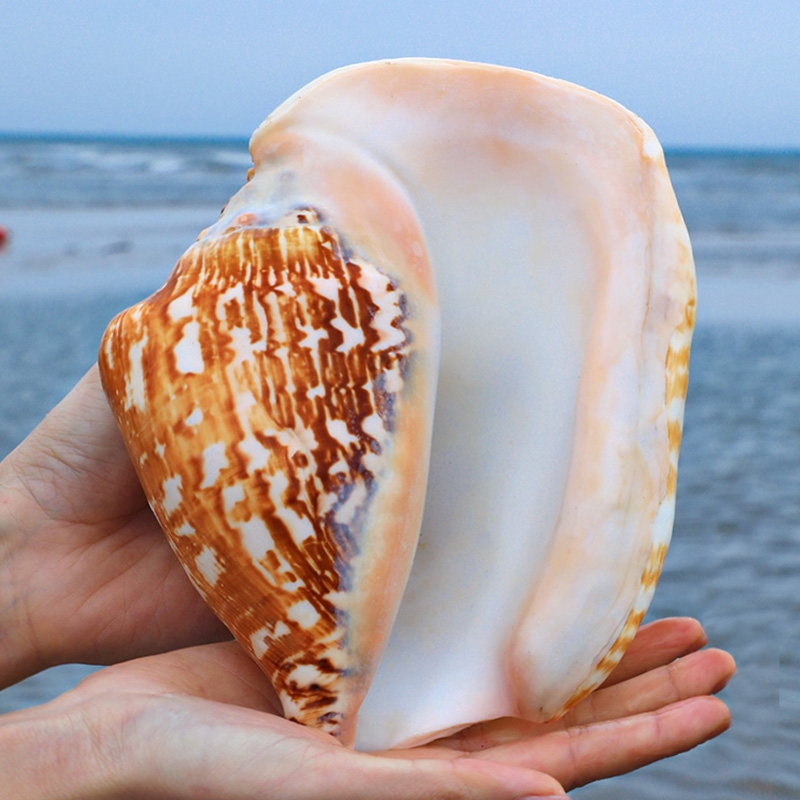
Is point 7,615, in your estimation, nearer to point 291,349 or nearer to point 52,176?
point 291,349

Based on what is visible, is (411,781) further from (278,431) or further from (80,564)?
(80,564)

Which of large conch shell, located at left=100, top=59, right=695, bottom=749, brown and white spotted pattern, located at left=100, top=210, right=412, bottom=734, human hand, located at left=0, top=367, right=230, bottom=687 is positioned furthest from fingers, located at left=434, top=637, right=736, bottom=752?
human hand, located at left=0, top=367, right=230, bottom=687

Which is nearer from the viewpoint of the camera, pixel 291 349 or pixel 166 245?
pixel 291 349

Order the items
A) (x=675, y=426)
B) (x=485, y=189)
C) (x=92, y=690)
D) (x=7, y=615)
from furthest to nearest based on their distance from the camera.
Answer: (x=7, y=615)
(x=485, y=189)
(x=675, y=426)
(x=92, y=690)

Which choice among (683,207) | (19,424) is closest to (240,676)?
(19,424)

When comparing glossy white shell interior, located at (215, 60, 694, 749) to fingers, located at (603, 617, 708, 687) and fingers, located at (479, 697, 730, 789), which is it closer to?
fingers, located at (479, 697, 730, 789)

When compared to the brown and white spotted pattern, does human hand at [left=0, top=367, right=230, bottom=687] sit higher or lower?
lower

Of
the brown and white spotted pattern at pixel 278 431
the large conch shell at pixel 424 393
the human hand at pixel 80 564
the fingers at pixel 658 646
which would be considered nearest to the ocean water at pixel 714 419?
the fingers at pixel 658 646
